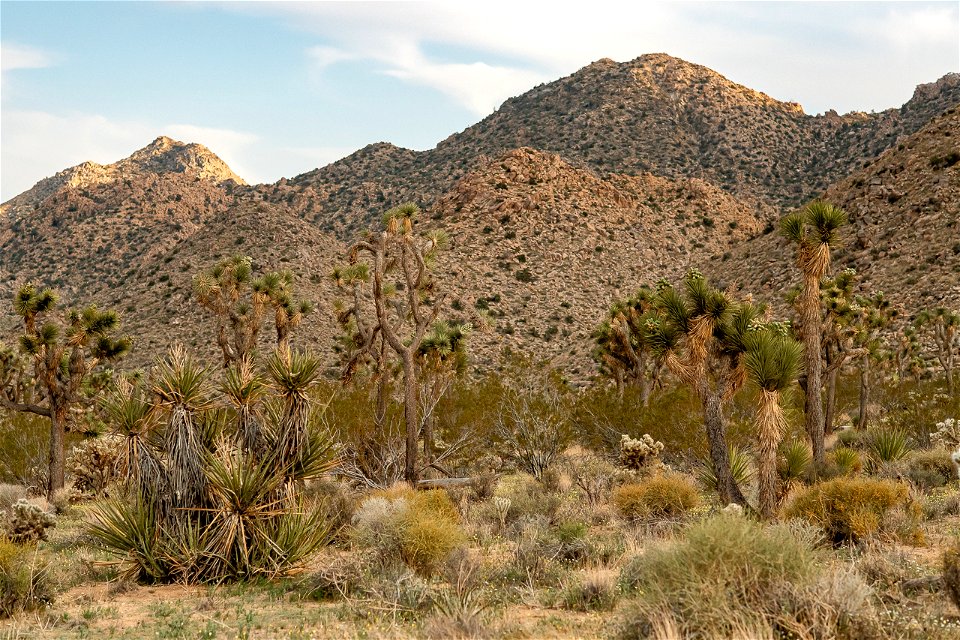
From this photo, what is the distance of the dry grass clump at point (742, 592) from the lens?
644 centimetres

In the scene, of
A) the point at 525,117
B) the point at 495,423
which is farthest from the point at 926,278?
the point at 525,117

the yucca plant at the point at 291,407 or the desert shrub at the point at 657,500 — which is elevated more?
the yucca plant at the point at 291,407

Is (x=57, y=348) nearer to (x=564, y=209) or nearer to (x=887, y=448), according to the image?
(x=887, y=448)

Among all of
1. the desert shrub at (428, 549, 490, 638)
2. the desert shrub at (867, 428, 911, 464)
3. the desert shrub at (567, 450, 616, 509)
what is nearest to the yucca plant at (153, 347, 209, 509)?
the desert shrub at (428, 549, 490, 638)

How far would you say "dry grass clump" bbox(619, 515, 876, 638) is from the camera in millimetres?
6438

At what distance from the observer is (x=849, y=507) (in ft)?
38.3

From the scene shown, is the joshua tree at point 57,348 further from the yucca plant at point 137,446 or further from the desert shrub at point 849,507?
the desert shrub at point 849,507

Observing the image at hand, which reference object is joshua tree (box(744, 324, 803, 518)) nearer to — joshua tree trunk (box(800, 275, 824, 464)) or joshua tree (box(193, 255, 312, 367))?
joshua tree trunk (box(800, 275, 824, 464))

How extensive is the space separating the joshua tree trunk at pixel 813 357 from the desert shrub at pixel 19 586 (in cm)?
1372

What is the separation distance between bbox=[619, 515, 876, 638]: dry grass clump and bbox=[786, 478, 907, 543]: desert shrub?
4.44m

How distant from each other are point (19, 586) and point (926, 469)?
18.1 meters

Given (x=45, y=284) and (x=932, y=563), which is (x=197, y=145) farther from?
(x=932, y=563)

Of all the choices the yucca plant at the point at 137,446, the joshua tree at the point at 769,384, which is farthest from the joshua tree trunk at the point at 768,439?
the yucca plant at the point at 137,446

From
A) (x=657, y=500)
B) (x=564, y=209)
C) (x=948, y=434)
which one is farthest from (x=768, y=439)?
(x=564, y=209)
